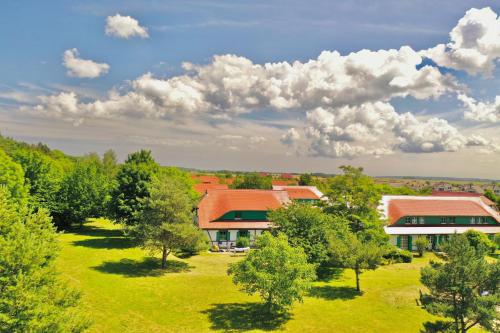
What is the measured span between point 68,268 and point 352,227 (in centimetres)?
3584

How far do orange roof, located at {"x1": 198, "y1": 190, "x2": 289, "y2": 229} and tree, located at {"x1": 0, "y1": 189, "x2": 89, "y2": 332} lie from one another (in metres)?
35.2

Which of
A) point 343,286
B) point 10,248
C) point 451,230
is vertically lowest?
point 343,286

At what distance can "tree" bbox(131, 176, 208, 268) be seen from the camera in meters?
40.1

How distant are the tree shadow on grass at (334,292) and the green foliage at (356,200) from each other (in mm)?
11588

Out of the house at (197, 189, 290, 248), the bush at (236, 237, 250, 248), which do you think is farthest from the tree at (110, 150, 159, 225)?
the bush at (236, 237, 250, 248)

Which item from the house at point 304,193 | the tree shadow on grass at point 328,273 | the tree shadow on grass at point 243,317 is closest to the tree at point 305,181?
the house at point 304,193

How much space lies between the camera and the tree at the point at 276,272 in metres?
→ 27.4

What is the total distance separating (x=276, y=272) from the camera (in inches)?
1101

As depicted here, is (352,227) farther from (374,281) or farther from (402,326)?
(402,326)

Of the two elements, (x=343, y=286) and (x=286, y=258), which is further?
(x=343, y=286)

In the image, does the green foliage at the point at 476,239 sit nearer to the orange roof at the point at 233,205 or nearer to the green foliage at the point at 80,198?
the orange roof at the point at 233,205

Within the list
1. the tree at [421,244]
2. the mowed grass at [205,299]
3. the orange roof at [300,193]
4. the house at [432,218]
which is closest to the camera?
the mowed grass at [205,299]

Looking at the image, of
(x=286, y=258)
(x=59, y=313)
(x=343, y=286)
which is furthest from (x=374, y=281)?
(x=59, y=313)

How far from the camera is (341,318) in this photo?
2966 cm
